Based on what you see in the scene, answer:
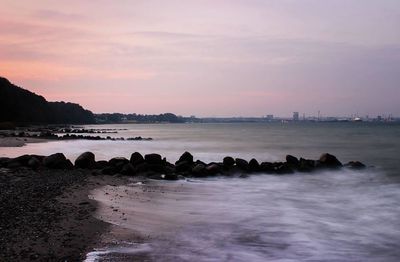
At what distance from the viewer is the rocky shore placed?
807cm

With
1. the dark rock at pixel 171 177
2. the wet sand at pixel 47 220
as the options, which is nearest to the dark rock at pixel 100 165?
the dark rock at pixel 171 177

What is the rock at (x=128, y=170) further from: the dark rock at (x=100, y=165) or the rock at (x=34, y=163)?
the rock at (x=34, y=163)

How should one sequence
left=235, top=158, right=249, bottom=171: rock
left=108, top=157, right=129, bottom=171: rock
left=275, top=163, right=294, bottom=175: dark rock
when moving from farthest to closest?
left=275, top=163, right=294, bottom=175: dark rock, left=235, top=158, right=249, bottom=171: rock, left=108, top=157, right=129, bottom=171: rock

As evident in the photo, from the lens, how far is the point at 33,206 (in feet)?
37.3

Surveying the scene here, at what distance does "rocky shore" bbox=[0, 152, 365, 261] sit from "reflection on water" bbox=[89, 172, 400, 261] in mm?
875

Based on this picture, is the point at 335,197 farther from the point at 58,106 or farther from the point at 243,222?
the point at 58,106

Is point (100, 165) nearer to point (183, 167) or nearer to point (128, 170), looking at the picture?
point (128, 170)

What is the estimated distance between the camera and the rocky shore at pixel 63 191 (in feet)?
26.5

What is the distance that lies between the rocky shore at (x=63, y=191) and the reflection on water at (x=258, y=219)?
0.87 metres

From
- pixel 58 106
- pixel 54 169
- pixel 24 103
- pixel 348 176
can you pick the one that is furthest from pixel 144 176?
pixel 58 106

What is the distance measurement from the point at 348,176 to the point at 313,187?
4.98m

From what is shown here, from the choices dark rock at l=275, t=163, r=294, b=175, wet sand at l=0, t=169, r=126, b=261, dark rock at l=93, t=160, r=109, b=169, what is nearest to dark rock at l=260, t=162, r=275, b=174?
dark rock at l=275, t=163, r=294, b=175

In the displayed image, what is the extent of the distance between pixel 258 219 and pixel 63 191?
6.60 m

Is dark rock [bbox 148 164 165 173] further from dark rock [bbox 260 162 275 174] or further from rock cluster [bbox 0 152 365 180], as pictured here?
dark rock [bbox 260 162 275 174]
